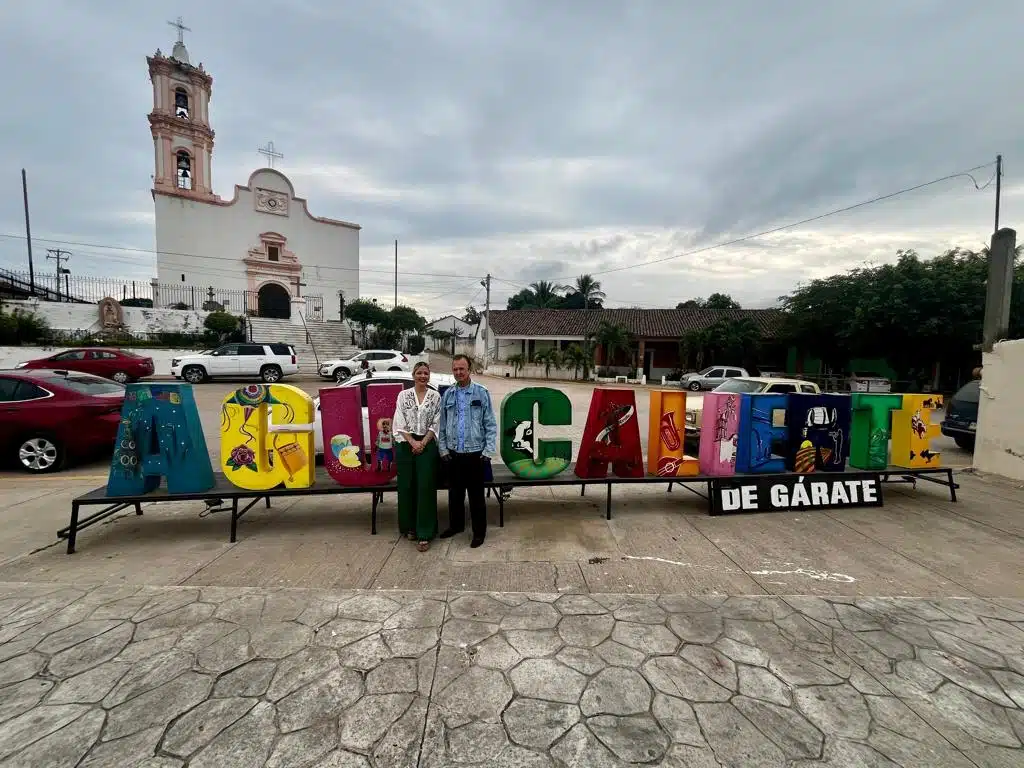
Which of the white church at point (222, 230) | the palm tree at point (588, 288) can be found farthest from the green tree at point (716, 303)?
the white church at point (222, 230)

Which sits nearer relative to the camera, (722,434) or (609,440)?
(609,440)

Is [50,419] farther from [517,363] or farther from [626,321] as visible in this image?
[626,321]

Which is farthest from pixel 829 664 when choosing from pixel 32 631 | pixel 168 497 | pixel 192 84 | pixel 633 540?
pixel 192 84

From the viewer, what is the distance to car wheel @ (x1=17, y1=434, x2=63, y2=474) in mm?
6627

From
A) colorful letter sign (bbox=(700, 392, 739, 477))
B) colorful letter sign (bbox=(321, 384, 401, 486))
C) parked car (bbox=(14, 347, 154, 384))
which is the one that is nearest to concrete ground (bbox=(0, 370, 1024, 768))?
colorful letter sign (bbox=(321, 384, 401, 486))

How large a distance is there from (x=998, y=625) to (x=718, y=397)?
2658 millimetres

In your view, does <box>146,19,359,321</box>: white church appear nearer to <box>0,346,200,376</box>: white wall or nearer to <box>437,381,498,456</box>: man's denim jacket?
<box>0,346,200,376</box>: white wall

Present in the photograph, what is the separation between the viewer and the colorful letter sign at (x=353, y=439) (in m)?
4.51

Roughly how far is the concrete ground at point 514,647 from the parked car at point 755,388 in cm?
421

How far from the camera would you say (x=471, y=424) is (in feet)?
13.3

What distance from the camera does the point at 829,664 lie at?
2623 millimetres

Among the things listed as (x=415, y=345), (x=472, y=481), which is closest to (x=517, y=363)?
(x=415, y=345)

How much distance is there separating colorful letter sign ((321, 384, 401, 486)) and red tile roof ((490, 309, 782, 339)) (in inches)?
1065

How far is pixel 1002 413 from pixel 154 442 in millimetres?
10498
